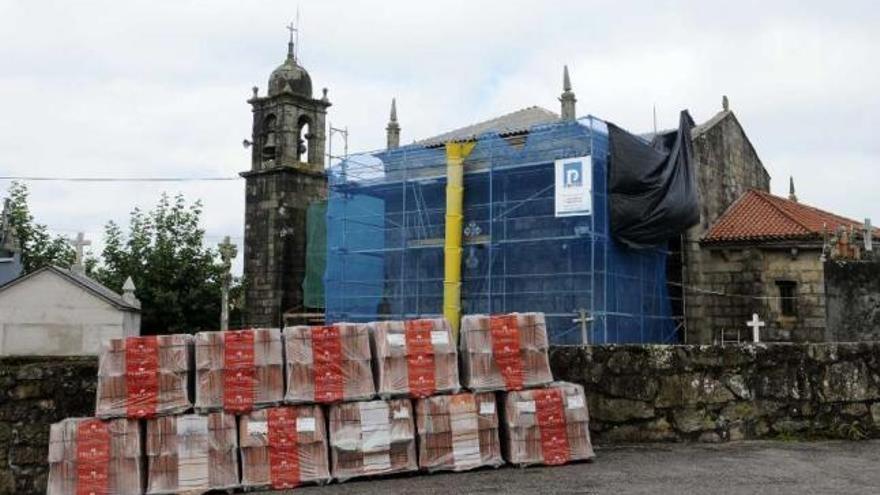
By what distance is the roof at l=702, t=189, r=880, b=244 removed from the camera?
2170cm

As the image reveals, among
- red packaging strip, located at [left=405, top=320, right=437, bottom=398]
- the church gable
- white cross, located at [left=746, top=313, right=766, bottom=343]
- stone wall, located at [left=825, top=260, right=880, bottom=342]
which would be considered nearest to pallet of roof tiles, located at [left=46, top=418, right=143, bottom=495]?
red packaging strip, located at [left=405, top=320, right=437, bottom=398]

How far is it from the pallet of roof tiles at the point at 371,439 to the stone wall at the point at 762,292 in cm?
1697

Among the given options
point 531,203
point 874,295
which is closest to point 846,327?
point 874,295

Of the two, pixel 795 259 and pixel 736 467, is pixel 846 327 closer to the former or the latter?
pixel 736 467

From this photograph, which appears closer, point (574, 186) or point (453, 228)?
point (574, 186)

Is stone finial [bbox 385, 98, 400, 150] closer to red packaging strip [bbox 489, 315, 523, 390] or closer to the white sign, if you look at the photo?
the white sign

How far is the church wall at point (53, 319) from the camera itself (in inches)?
620

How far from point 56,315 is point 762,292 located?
1749 cm

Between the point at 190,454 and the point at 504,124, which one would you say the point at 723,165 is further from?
the point at 190,454

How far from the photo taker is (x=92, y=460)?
6.36m

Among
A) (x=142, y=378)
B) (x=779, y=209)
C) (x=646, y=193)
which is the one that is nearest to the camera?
(x=142, y=378)

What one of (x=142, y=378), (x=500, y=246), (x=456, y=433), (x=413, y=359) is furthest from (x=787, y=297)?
(x=142, y=378)

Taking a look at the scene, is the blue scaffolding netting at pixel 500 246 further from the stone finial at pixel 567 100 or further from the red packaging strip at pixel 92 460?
the red packaging strip at pixel 92 460

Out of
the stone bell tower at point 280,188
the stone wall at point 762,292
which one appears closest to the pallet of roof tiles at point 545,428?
the stone wall at point 762,292
